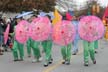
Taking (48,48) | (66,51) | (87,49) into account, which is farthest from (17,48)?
(87,49)

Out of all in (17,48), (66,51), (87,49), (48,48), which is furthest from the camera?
(17,48)

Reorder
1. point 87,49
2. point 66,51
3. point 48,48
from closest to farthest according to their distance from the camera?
point 87,49
point 48,48
point 66,51

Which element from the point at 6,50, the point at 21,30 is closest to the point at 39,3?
the point at 6,50

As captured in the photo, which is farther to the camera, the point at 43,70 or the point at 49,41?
the point at 49,41

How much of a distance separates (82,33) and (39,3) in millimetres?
35946

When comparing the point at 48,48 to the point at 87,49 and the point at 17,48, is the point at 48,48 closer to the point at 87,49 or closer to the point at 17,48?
the point at 87,49

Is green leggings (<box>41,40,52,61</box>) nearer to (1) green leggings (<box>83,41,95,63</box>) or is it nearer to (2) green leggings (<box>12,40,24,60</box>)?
(1) green leggings (<box>83,41,95,63</box>)

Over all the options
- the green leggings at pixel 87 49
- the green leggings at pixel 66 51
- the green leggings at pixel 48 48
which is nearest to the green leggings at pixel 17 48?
the green leggings at pixel 48 48

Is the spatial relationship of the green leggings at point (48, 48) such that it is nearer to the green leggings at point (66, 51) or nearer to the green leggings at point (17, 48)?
the green leggings at point (66, 51)

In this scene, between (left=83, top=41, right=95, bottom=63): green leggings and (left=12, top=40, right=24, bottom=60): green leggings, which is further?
(left=12, top=40, right=24, bottom=60): green leggings

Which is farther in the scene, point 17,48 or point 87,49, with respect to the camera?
point 17,48

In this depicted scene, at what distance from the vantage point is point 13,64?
14297 millimetres

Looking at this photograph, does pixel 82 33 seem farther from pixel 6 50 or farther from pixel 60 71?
pixel 6 50

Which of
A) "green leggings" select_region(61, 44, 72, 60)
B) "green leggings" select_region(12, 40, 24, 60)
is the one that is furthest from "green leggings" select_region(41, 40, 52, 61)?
"green leggings" select_region(12, 40, 24, 60)
